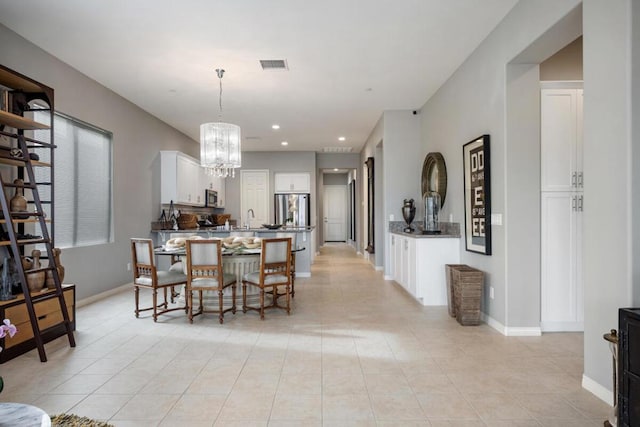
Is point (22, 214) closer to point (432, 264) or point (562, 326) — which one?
point (432, 264)

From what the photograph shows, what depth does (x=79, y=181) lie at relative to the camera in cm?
490

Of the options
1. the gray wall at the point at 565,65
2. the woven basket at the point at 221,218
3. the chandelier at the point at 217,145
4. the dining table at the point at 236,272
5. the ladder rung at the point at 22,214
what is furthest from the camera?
the woven basket at the point at 221,218

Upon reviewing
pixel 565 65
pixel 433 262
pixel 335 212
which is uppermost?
pixel 565 65

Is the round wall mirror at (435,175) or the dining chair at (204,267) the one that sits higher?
the round wall mirror at (435,175)

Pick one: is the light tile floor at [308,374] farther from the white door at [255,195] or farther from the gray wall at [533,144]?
the white door at [255,195]

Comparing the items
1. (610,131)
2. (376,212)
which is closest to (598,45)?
(610,131)

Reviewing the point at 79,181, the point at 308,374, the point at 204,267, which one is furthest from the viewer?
the point at 79,181

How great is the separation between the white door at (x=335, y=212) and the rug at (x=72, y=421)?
44.1 feet

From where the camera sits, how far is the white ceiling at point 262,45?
3.30 metres

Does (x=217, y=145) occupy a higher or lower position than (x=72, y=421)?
higher

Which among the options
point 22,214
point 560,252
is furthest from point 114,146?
point 560,252

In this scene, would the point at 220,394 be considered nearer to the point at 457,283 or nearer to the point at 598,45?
the point at 457,283

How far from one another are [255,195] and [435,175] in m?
5.92

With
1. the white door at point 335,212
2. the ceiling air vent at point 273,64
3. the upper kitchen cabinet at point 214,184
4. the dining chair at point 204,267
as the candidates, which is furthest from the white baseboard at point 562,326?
the white door at point 335,212
